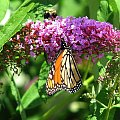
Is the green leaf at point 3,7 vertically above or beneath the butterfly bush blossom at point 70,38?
above

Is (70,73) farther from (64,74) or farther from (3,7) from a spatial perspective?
(3,7)

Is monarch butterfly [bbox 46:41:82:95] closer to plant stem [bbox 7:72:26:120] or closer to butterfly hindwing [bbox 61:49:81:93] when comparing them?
butterfly hindwing [bbox 61:49:81:93]

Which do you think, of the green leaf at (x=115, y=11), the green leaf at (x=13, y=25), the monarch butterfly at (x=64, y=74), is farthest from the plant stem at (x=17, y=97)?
the green leaf at (x=115, y=11)

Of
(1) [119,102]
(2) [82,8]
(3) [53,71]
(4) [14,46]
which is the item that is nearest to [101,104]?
(1) [119,102]

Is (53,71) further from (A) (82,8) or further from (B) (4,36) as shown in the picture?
(A) (82,8)

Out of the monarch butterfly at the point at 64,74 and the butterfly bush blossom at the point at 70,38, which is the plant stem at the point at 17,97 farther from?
the monarch butterfly at the point at 64,74

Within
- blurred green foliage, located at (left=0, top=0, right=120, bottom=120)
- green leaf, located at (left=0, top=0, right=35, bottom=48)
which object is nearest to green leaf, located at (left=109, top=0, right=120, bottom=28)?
blurred green foliage, located at (left=0, top=0, right=120, bottom=120)
